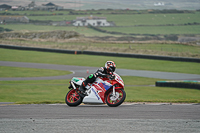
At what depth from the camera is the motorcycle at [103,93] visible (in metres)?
12.2

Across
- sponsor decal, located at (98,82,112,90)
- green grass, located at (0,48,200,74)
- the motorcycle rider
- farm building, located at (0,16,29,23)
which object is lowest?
green grass, located at (0,48,200,74)

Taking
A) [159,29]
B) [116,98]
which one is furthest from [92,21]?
[116,98]

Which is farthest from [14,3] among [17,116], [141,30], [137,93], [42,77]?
[17,116]

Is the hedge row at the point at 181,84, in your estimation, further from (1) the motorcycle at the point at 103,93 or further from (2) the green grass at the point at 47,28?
(2) the green grass at the point at 47,28

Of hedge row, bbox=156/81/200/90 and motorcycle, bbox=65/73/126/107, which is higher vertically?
motorcycle, bbox=65/73/126/107

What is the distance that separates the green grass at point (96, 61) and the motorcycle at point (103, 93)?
26501 millimetres

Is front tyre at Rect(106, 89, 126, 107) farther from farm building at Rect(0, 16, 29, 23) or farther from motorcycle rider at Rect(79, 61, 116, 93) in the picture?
farm building at Rect(0, 16, 29, 23)

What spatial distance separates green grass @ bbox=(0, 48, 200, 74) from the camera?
40.6 metres

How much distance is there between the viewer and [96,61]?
1877 inches

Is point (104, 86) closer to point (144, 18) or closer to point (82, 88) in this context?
point (82, 88)

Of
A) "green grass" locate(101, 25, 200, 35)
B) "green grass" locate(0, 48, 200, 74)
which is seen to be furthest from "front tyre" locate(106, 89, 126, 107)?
"green grass" locate(101, 25, 200, 35)

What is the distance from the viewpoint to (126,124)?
8.55 m

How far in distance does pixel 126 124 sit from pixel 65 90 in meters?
17.5

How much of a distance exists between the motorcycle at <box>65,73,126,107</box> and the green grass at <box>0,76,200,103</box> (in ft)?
27.1
